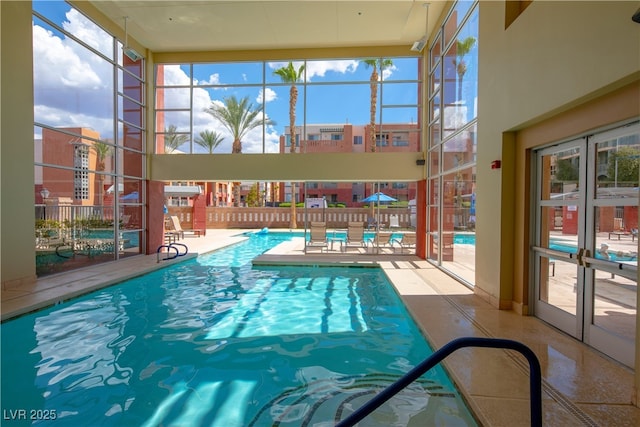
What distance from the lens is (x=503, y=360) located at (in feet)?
12.3

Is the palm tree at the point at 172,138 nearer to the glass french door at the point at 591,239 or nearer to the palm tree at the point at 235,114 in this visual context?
the palm tree at the point at 235,114

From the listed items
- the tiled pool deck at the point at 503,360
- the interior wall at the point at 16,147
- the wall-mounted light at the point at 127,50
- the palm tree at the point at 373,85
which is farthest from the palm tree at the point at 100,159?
the palm tree at the point at 373,85

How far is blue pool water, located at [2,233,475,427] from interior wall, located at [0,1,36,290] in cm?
159

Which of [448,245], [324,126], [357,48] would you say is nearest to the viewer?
[448,245]

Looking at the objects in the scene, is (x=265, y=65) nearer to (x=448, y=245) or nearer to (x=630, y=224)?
(x=448, y=245)

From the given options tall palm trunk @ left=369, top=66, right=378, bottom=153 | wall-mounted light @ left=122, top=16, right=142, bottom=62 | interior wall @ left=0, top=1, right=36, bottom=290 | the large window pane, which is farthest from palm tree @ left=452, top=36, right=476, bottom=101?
the large window pane

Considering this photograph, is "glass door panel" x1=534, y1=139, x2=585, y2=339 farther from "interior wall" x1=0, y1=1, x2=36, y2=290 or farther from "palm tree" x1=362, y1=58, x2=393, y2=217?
"interior wall" x1=0, y1=1, x2=36, y2=290

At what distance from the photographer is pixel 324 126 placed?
13.4m

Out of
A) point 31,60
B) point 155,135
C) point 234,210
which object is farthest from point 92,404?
point 234,210

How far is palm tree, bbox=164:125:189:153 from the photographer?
480 inches

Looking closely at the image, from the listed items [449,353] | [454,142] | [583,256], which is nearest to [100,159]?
[454,142]

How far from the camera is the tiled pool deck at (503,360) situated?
2.81 m

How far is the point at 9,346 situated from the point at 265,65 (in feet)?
33.4

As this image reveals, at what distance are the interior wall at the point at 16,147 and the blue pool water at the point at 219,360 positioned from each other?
159 centimetres
